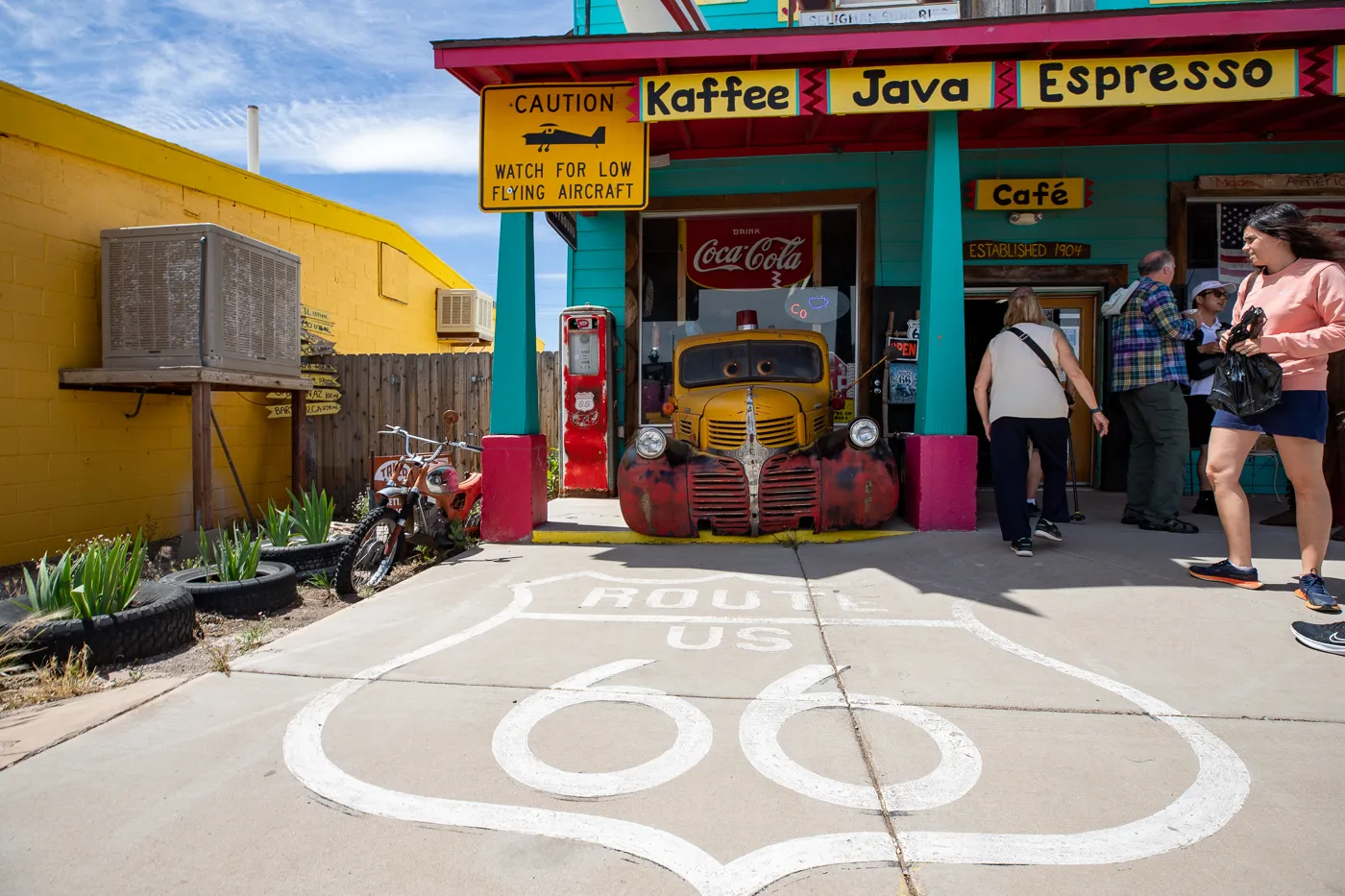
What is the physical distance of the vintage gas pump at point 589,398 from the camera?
839 cm

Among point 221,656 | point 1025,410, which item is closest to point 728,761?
point 221,656

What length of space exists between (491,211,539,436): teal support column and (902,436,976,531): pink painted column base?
3.23 meters

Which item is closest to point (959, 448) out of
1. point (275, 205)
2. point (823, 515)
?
point (823, 515)

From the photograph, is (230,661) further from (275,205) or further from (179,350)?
(275,205)

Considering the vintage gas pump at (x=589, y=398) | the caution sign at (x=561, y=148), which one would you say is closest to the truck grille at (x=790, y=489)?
the caution sign at (x=561, y=148)

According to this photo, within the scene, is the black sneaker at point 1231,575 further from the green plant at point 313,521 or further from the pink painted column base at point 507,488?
the green plant at point 313,521

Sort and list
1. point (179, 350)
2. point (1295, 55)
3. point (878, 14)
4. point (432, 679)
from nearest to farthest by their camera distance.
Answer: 1. point (432, 679)
2. point (1295, 55)
3. point (179, 350)
4. point (878, 14)

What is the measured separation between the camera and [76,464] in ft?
23.1

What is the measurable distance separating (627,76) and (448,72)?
4.59 feet

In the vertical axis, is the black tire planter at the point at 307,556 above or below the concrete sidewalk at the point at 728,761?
above

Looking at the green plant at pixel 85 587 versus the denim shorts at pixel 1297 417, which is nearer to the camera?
the green plant at pixel 85 587

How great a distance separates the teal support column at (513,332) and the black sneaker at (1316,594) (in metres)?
5.09

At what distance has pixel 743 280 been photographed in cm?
862

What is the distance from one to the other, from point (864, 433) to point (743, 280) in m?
3.58
